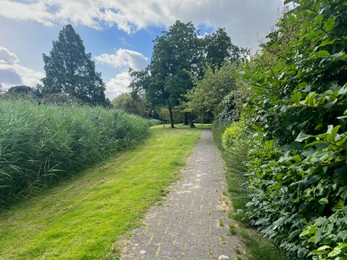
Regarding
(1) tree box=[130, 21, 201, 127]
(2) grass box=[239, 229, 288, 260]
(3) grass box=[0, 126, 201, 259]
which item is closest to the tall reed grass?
(3) grass box=[0, 126, 201, 259]

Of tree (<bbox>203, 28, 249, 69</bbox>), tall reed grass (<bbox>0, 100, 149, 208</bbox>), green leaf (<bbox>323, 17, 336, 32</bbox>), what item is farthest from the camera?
tree (<bbox>203, 28, 249, 69</bbox>)

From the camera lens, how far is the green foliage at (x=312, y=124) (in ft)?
3.37

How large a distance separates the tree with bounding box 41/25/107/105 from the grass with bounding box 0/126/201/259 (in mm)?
26850

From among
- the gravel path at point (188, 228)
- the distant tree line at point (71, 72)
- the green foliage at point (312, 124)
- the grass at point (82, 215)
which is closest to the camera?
the green foliage at point (312, 124)

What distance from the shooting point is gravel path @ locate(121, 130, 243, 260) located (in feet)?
8.86

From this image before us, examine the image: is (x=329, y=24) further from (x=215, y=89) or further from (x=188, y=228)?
(x=215, y=89)

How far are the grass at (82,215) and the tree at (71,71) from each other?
26.8m

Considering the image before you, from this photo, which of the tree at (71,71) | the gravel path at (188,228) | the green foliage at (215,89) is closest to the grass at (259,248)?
the gravel path at (188,228)

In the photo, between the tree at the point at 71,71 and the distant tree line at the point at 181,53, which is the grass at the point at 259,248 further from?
the tree at the point at 71,71

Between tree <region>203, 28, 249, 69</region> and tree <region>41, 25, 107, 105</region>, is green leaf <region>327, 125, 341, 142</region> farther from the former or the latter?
tree <region>41, 25, 107, 105</region>

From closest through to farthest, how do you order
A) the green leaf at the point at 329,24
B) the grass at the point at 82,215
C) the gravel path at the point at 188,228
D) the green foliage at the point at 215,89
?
1. the green leaf at the point at 329,24
2. the gravel path at the point at 188,228
3. the grass at the point at 82,215
4. the green foliage at the point at 215,89

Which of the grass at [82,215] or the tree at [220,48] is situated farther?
the tree at [220,48]

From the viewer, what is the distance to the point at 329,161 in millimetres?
992

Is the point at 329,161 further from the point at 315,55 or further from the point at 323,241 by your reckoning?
the point at 315,55
